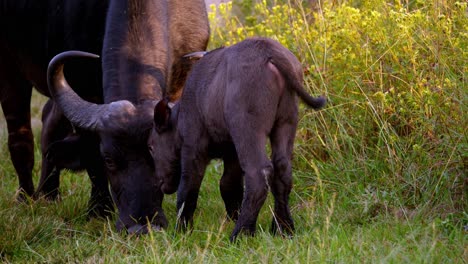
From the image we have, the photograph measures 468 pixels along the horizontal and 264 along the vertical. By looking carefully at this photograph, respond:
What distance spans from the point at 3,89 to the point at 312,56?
116 inches

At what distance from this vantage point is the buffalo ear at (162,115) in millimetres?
5964

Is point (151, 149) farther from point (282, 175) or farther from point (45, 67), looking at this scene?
point (45, 67)

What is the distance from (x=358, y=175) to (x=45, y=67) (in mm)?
2876

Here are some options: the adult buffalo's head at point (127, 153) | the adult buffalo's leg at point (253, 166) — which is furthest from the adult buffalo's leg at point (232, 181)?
the adult buffalo's leg at point (253, 166)

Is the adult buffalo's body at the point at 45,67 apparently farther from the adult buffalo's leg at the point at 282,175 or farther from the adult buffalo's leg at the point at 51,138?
the adult buffalo's leg at the point at 282,175

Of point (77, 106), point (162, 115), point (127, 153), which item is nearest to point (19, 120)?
point (77, 106)

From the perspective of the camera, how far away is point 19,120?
8.20m

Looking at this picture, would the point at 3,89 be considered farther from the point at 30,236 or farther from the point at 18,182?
the point at 30,236

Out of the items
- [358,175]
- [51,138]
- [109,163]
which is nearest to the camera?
[109,163]

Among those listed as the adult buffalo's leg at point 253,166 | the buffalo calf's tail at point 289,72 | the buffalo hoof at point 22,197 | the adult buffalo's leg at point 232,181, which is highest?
the buffalo calf's tail at point 289,72

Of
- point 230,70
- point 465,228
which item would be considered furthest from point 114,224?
point 465,228

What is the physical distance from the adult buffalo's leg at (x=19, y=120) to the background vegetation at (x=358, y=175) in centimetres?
25

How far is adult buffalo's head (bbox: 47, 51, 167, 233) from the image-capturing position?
6168 mm

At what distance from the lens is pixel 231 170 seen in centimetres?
621
